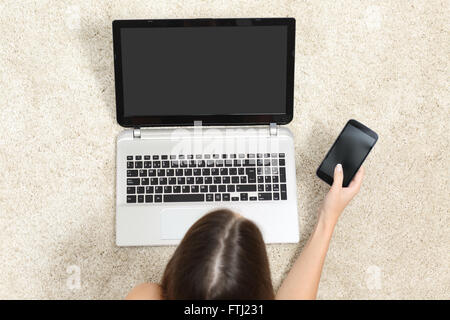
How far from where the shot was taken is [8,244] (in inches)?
37.3

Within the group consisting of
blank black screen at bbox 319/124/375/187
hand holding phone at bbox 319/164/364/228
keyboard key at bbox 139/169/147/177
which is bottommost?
hand holding phone at bbox 319/164/364/228

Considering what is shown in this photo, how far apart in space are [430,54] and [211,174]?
22.0 inches

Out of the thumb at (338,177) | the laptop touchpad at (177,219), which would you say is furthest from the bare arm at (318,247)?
the laptop touchpad at (177,219)

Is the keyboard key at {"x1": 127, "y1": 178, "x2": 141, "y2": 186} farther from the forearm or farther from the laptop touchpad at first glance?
the forearm

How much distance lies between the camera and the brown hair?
2.35ft

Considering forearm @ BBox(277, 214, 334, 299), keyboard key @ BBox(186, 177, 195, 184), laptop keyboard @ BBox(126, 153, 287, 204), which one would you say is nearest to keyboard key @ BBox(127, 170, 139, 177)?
laptop keyboard @ BBox(126, 153, 287, 204)

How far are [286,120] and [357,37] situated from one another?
0.25m

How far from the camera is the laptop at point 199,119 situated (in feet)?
3.02

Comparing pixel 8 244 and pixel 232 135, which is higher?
pixel 232 135

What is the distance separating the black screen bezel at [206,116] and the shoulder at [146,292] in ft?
1.09
